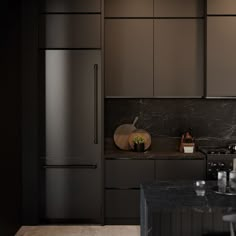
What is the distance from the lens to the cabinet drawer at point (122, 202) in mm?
4656

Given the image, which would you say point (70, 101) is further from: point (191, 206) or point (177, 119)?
point (191, 206)

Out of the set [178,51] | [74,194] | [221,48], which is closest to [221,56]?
[221,48]

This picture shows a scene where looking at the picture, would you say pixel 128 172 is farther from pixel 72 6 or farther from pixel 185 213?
pixel 185 213

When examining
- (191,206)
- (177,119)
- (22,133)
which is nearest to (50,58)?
(22,133)

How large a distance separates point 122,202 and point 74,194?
1.77 ft

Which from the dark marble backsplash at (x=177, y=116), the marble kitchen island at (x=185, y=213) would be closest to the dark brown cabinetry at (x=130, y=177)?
the dark marble backsplash at (x=177, y=116)

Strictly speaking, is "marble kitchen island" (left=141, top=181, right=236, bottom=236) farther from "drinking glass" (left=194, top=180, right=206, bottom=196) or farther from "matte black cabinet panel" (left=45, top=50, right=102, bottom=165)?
"matte black cabinet panel" (left=45, top=50, right=102, bottom=165)

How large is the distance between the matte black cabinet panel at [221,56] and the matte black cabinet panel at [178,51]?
5.8 inches

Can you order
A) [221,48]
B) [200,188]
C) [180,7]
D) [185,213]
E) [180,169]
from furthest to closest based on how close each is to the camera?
[180,7] → [221,48] → [180,169] → [200,188] → [185,213]

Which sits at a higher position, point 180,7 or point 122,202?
point 180,7

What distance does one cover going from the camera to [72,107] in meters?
4.65

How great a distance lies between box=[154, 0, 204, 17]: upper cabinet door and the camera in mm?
4844

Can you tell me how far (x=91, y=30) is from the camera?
464 centimetres

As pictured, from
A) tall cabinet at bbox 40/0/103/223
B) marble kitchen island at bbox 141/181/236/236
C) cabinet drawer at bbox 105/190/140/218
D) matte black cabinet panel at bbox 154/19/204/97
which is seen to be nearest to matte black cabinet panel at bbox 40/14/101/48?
tall cabinet at bbox 40/0/103/223
